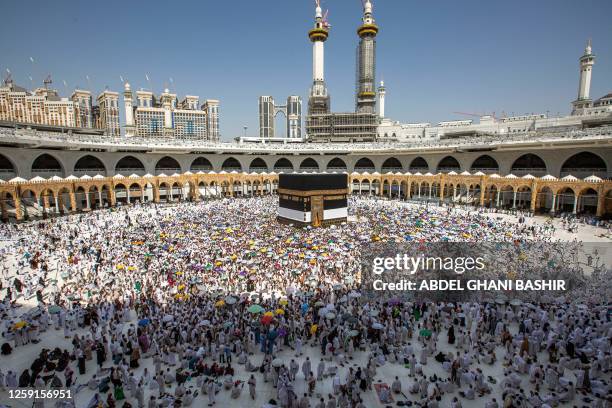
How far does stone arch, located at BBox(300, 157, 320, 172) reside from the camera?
50.4 metres

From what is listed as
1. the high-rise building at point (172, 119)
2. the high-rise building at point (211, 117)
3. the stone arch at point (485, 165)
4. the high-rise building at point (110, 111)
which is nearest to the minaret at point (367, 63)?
the stone arch at point (485, 165)

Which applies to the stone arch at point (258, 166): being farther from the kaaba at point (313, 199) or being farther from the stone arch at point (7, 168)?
the stone arch at point (7, 168)

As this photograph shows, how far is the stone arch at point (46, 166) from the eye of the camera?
101ft

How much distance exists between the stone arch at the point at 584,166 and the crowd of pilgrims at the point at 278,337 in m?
21.7

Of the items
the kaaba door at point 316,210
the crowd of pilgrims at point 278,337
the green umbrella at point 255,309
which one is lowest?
the crowd of pilgrims at point 278,337

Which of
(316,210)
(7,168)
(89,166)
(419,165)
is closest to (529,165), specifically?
(419,165)

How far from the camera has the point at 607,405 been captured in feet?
20.3

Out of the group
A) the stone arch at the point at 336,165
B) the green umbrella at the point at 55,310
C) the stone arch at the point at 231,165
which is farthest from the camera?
the stone arch at the point at 336,165

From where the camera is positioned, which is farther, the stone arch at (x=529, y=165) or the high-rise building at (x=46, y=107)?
the high-rise building at (x=46, y=107)

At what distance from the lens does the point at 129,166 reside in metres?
39.2

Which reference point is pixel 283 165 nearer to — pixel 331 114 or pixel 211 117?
pixel 331 114

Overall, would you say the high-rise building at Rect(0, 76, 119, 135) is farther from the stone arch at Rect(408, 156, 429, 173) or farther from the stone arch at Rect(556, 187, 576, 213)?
the stone arch at Rect(556, 187, 576, 213)

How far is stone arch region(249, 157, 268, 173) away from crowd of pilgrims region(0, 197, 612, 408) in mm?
33171

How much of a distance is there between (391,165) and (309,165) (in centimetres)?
1233
